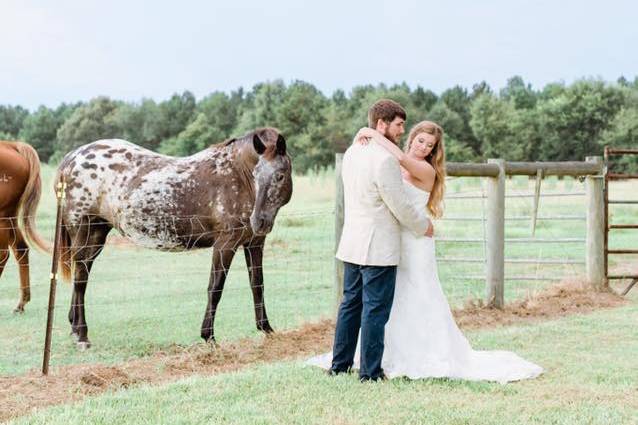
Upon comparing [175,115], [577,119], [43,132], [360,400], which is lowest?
[360,400]

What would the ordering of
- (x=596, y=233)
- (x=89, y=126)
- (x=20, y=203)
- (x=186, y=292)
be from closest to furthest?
(x=20, y=203)
(x=596, y=233)
(x=186, y=292)
(x=89, y=126)

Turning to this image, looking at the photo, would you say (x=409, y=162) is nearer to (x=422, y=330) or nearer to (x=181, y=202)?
(x=422, y=330)

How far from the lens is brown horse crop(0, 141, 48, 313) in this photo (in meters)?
8.73

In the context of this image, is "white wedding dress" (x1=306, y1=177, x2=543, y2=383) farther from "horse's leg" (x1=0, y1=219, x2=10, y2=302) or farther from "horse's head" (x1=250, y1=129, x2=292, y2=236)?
"horse's leg" (x1=0, y1=219, x2=10, y2=302)

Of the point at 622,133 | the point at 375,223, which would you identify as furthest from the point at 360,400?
the point at 622,133

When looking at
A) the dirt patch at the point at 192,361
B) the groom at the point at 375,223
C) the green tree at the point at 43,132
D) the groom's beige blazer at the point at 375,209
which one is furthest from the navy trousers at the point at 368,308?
the green tree at the point at 43,132

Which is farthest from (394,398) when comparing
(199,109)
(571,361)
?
(199,109)

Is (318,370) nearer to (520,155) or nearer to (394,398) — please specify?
(394,398)

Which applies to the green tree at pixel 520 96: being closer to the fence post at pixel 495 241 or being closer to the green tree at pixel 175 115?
the green tree at pixel 175 115

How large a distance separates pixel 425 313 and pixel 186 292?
18.9 feet

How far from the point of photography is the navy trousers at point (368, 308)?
4898mm

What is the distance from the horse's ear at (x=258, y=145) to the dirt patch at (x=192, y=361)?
1615 mm

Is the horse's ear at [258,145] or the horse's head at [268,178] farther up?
the horse's ear at [258,145]

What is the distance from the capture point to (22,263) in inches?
345
